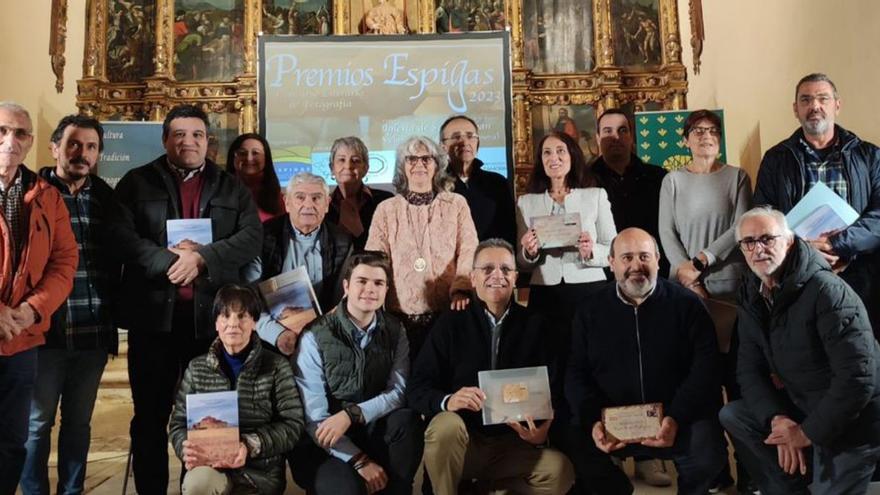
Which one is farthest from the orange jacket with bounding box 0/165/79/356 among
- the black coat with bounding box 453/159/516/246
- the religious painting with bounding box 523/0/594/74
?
the religious painting with bounding box 523/0/594/74

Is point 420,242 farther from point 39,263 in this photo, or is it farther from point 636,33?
point 636,33

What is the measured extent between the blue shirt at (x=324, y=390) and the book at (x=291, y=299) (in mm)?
116

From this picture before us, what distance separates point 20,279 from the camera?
2.68 m

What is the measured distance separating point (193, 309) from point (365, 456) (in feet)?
3.07

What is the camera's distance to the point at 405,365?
121 inches

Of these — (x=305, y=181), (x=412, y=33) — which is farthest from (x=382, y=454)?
(x=412, y=33)

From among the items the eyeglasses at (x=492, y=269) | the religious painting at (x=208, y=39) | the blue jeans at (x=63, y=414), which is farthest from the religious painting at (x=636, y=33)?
the blue jeans at (x=63, y=414)

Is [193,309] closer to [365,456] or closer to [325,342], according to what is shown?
[325,342]

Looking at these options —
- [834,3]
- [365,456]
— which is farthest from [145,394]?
[834,3]

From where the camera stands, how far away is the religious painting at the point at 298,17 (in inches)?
364

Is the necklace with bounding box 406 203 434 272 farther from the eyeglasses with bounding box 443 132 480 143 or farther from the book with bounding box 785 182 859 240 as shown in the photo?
the book with bounding box 785 182 859 240

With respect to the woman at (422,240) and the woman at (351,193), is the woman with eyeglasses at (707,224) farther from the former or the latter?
the woman at (351,193)

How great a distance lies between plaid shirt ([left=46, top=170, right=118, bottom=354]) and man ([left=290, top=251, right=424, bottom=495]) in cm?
86

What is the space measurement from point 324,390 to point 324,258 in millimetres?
606
